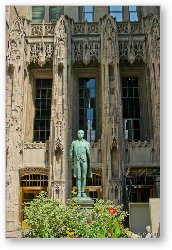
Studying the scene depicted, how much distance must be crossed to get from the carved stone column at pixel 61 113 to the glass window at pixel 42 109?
3.24 feet

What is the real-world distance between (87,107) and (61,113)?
1.33 m

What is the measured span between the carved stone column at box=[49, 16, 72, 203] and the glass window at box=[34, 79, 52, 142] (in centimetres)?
99

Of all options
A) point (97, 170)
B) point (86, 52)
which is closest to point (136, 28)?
point (86, 52)

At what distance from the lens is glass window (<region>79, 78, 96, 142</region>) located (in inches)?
547

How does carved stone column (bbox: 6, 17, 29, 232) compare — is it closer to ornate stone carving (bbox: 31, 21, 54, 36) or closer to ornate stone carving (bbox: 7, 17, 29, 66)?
ornate stone carving (bbox: 7, 17, 29, 66)

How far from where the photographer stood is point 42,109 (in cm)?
1454

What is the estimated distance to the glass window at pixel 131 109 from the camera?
1414 centimetres

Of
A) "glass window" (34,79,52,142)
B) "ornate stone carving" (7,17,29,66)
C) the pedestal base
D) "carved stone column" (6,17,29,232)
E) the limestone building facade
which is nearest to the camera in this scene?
the pedestal base

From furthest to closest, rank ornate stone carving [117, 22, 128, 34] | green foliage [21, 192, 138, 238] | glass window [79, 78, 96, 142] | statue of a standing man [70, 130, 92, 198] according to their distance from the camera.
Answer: ornate stone carving [117, 22, 128, 34] < glass window [79, 78, 96, 142] < statue of a standing man [70, 130, 92, 198] < green foliage [21, 192, 138, 238]

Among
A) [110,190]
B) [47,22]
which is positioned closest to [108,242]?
[110,190]

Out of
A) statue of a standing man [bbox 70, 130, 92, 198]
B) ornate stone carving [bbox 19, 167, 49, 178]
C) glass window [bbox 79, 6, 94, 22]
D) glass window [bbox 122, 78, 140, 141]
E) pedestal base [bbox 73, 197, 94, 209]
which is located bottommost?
pedestal base [bbox 73, 197, 94, 209]

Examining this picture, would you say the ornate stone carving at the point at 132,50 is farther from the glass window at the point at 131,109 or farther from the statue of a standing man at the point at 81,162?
the statue of a standing man at the point at 81,162

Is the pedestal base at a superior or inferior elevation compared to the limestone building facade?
inferior

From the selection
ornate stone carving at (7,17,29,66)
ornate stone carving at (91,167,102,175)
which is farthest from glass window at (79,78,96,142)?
ornate stone carving at (7,17,29,66)
